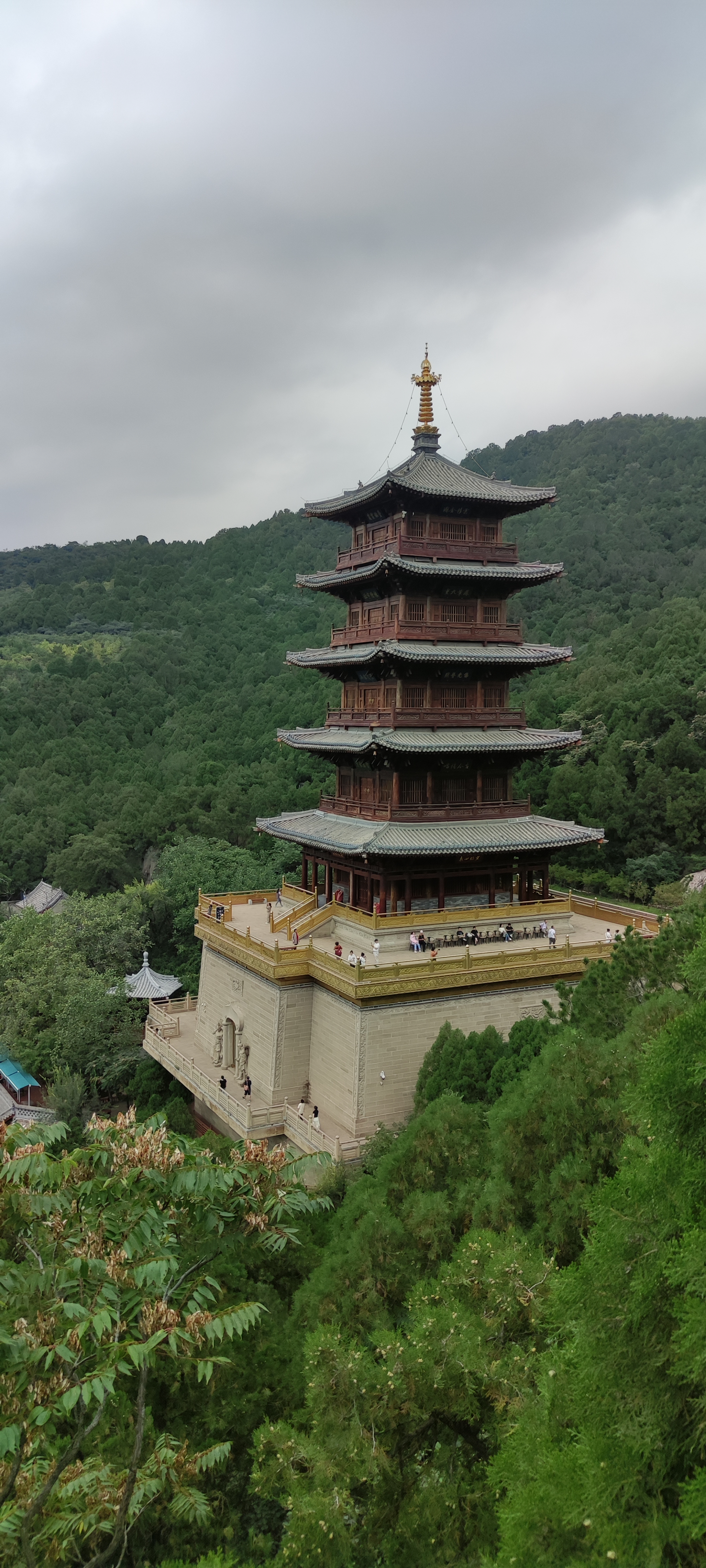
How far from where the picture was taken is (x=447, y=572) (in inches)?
947

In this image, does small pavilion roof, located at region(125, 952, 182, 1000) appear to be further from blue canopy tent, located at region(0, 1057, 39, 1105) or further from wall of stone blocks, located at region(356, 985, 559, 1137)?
wall of stone blocks, located at region(356, 985, 559, 1137)

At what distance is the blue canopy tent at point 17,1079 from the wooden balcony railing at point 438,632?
22.6m

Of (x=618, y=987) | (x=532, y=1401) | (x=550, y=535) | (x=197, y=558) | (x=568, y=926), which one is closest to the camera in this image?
(x=532, y=1401)

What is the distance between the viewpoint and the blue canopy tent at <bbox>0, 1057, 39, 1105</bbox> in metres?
35.6

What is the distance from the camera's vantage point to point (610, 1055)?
40.8ft

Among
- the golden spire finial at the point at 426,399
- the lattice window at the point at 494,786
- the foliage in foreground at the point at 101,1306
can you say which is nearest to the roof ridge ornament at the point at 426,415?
the golden spire finial at the point at 426,399

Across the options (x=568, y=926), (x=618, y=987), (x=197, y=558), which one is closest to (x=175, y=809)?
(x=568, y=926)

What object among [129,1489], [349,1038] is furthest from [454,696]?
[129,1489]

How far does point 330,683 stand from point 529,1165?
223 feet

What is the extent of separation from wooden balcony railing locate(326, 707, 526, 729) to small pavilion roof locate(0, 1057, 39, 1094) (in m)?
20.5

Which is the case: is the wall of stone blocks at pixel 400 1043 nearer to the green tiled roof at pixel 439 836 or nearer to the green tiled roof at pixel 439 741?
the green tiled roof at pixel 439 836

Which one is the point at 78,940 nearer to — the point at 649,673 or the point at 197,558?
the point at 649,673

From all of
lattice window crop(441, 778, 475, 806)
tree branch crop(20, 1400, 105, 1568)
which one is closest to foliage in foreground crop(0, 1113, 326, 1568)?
tree branch crop(20, 1400, 105, 1568)

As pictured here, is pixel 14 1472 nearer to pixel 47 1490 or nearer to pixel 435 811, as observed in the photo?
pixel 47 1490
